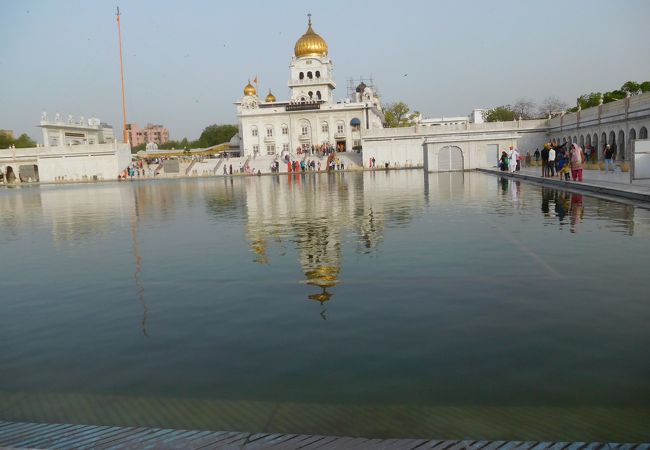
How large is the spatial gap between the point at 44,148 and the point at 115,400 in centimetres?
6895

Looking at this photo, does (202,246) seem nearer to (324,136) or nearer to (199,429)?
(199,429)

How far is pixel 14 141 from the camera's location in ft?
341

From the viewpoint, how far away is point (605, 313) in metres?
5.49

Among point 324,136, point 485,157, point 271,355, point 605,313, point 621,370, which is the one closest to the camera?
point 621,370

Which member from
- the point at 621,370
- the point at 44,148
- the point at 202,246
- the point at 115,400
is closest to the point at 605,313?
the point at 621,370

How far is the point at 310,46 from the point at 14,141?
61.0m

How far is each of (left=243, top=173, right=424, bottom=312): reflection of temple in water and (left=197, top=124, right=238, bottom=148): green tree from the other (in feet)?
306

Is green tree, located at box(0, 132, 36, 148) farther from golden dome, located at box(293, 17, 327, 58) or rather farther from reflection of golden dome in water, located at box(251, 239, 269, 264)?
reflection of golden dome in water, located at box(251, 239, 269, 264)

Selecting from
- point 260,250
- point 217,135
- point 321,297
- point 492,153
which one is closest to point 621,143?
point 492,153

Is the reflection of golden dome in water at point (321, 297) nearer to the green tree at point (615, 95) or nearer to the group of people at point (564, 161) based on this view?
the group of people at point (564, 161)

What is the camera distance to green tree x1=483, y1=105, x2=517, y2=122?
9819cm

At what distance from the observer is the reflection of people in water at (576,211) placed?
11336 mm

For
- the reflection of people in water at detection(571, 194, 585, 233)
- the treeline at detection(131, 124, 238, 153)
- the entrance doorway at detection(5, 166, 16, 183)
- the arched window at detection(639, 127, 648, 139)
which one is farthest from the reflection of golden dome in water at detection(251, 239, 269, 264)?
the treeline at detection(131, 124, 238, 153)

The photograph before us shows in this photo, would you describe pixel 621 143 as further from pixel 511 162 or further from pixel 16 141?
pixel 16 141
